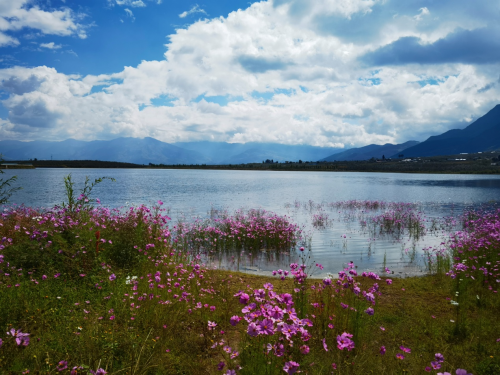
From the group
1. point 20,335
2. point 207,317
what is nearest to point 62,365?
point 20,335


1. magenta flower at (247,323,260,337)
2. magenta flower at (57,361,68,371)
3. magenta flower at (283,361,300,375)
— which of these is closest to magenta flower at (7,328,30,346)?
magenta flower at (57,361,68,371)

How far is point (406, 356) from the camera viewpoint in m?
5.22

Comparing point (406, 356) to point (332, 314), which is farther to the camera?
point (332, 314)

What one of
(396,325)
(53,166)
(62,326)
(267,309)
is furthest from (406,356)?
(53,166)

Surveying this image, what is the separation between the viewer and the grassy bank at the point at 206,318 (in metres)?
4.18

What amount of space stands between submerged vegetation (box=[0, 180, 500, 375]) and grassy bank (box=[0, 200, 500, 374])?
2 cm

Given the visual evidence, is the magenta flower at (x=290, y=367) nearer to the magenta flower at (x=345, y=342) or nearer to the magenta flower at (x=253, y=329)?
the magenta flower at (x=253, y=329)

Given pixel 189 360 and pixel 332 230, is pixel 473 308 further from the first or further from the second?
pixel 332 230

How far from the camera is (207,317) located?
244 inches

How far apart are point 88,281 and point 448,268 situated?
37.8ft

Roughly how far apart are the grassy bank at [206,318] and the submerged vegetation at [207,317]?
2cm

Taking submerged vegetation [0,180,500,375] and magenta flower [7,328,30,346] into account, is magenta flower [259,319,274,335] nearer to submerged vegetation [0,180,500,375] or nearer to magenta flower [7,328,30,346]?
submerged vegetation [0,180,500,375]

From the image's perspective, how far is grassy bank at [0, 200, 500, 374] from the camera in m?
4.18

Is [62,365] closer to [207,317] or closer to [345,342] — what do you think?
[207,317]
